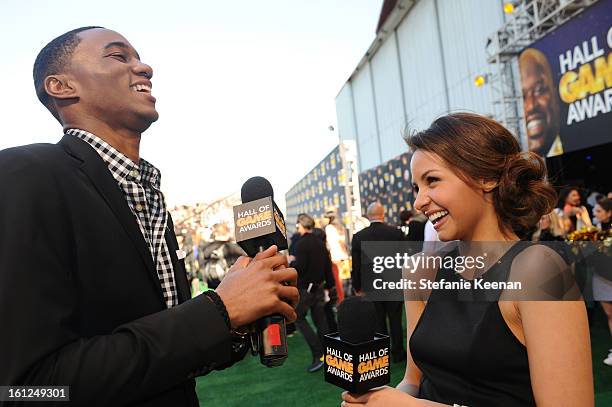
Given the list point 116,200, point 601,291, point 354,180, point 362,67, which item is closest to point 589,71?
point 601,291

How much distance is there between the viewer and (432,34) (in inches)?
653

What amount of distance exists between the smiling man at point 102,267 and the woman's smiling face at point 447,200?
2.54 feet

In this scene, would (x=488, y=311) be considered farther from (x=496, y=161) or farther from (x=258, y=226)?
(x=258, y=226)

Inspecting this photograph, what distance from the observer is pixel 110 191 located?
1024 millimetres

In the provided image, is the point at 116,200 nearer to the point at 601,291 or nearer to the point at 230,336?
the point at 230,336

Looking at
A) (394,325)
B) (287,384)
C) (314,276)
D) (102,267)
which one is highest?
(102,267)

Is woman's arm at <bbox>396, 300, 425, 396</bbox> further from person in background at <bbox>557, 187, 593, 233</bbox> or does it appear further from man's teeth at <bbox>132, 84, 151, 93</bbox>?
person in background at <bbox>557, 187, 593, 233</bbox>

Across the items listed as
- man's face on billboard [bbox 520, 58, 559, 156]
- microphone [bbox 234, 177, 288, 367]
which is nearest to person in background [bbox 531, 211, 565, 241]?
man's face on billboard [bbox 520, 58, 559, 156]

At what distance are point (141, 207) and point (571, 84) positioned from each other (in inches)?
334

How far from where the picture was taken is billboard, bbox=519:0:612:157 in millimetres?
7098

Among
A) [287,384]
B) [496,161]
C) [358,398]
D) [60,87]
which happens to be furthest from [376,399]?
[287,384]

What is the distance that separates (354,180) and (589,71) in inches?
255

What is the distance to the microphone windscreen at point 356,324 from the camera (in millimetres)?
1220

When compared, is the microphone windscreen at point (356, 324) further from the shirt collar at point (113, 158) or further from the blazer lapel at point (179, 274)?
the shirt collar at point (113, 158)
